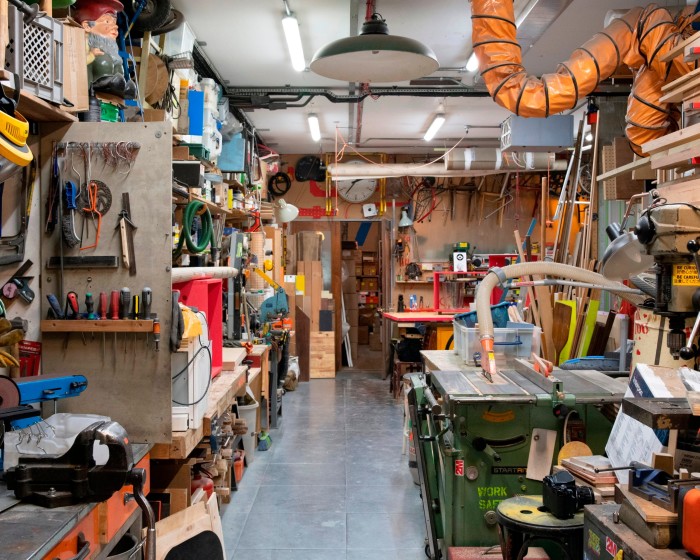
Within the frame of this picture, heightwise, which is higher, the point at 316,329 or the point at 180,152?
the point at 180,152

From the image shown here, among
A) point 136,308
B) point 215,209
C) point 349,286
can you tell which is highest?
point 215,209

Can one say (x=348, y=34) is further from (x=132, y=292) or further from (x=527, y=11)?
(x=132, y=292)

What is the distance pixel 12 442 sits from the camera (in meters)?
2.11

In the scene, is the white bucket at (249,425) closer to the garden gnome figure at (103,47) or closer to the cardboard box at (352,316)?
the garden gnome figure at (103,47)

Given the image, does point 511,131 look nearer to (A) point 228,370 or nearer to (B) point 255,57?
(B) point 255,57

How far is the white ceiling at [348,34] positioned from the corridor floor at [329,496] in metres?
3.27

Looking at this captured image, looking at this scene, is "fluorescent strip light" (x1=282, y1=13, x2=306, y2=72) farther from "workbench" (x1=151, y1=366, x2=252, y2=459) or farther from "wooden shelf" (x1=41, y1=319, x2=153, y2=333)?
"wooden shelf" (x1=41, y1=319, x2=153, y2=333)

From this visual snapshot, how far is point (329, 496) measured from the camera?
4.64 metres

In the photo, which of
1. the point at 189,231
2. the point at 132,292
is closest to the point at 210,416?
the point at 132,292

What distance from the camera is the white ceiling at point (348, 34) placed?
4.36 metres

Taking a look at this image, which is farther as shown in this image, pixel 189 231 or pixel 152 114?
pixel 189 231

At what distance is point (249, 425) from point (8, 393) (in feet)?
10.7

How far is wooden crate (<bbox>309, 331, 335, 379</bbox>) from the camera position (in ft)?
30.0

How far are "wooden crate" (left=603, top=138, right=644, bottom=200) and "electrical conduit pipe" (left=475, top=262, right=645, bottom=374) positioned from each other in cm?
168
